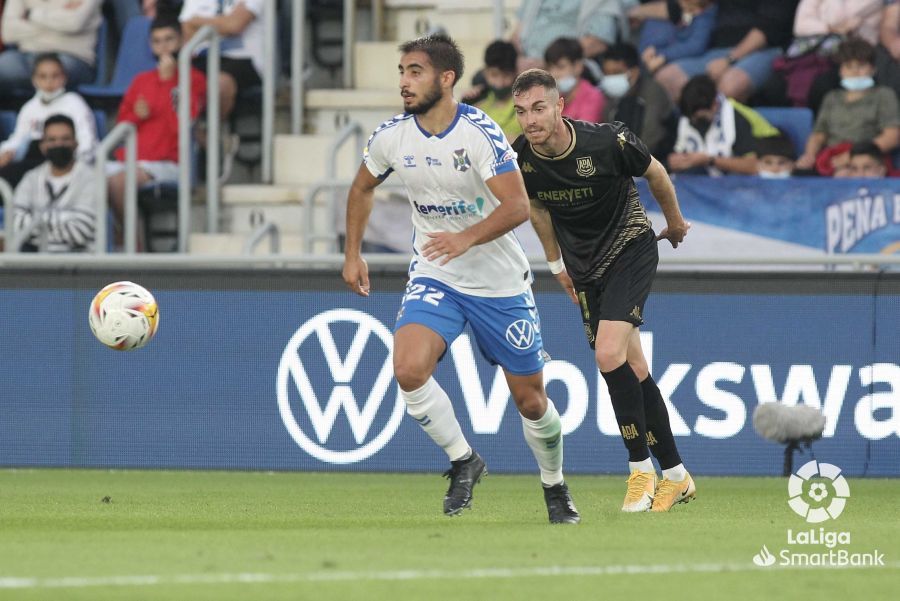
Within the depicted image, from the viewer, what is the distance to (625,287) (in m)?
9.46

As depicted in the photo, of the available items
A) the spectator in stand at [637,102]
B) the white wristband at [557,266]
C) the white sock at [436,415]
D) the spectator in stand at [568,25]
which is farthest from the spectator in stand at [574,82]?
the white sock at [436,415]

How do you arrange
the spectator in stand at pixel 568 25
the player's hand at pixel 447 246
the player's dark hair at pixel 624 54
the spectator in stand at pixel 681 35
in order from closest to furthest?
the player's hand at pixel 447 246, the player's dark hair at pixel 624 54, the spectator in stand at pixel 681 35, the spectator in stand at pixel 568 25

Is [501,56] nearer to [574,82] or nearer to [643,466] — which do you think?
[574,82]

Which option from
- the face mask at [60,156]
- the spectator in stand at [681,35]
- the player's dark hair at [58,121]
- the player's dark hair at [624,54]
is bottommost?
the face mask at [60,156]

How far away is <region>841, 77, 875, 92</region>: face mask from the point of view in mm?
15031

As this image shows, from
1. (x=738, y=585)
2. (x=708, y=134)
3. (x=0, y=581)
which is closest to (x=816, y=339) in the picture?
(x=708, y=134)

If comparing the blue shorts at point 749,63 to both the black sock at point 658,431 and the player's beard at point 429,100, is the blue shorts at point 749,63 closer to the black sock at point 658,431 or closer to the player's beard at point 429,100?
the black sock at point 658,431

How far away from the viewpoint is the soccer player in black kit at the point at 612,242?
9289 mm

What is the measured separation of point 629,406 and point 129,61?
407 inches

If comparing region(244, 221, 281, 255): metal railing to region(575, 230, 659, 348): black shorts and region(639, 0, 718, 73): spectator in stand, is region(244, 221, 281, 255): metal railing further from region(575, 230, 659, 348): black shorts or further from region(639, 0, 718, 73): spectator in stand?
region(575, 230, 659, 348): black shorts

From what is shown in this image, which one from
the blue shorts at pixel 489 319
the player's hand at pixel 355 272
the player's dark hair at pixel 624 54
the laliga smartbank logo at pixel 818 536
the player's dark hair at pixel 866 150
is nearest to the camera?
the laliga smartbank logo at pixel 818 536

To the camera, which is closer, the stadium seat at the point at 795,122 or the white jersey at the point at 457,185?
the white jersey at the point at 457,185

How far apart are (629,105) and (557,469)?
7130 millimetres

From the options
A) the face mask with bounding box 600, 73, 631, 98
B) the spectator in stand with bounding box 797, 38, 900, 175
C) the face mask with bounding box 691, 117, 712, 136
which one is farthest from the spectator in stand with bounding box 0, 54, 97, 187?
the spectator in stand with bounding box 797, 38, 900, 175
